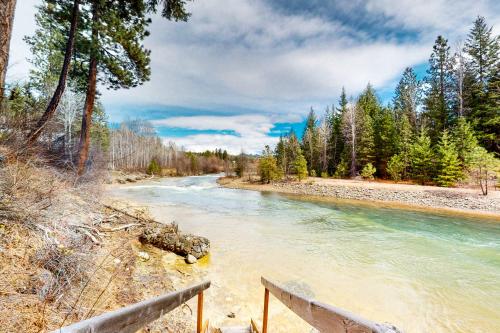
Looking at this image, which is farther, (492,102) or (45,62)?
(492,102)

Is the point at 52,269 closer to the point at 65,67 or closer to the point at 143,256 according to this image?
the point at 143,256

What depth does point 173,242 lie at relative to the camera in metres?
6.85

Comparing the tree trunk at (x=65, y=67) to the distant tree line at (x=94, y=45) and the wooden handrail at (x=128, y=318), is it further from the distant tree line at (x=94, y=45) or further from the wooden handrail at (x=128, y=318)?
the wooden handrail at (x=128, y=318)

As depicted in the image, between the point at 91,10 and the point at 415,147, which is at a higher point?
the point at 91,10

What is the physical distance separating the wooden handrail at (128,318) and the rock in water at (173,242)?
5.26 metres

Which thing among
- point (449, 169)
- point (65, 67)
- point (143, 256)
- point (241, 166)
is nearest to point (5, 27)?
point (65, 67)

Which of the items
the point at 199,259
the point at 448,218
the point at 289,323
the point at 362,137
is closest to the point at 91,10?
the point at 199,259

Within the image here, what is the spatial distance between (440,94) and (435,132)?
5.64 meters

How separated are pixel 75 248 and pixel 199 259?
12.7 feet

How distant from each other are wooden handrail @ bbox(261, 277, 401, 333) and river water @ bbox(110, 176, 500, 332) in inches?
132

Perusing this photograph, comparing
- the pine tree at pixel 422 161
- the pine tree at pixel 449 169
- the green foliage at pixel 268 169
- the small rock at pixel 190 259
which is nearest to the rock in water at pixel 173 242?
the small rock at pixel 190 259

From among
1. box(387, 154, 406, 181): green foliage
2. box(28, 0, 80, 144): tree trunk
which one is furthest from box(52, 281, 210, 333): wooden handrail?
box(387, 154, 406, 181): green foliage

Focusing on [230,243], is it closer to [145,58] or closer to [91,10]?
[145,58]

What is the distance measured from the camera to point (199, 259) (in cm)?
680
